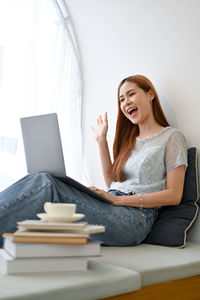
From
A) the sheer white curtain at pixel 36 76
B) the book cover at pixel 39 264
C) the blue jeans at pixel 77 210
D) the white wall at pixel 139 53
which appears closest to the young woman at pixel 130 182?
the blue jeans at pixel 77 210

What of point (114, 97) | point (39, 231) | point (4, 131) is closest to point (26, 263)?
point (39, 231)

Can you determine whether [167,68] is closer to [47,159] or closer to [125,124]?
[125,124]

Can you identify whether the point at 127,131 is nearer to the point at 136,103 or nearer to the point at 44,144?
the point at 136,103

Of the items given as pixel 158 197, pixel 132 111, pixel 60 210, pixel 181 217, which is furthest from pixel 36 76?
pixel 60 210

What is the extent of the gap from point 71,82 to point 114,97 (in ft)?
1.63

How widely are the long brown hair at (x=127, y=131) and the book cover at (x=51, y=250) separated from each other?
1.08 m

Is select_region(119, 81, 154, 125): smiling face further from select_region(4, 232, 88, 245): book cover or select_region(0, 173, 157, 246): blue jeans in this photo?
select_region(4, 232, 88, 245): book cover

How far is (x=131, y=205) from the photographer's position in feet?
6.02

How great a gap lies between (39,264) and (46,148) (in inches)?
25.3

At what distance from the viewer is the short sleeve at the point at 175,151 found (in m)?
1.91

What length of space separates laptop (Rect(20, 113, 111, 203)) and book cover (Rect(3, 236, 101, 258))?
1.64ft

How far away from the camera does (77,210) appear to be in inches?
63.0

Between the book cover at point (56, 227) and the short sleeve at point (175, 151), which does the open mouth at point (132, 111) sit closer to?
the short sleeve at point (175, 151)

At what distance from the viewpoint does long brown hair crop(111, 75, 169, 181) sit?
219 centimetres
